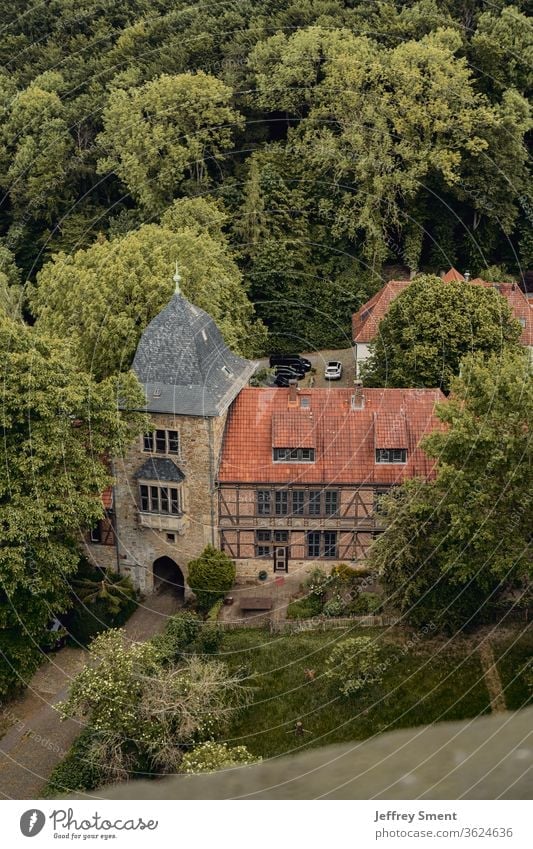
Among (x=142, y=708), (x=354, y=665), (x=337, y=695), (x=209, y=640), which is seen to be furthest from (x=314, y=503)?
(x=142, y=708)

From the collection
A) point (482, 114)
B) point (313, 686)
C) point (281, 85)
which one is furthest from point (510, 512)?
point (281, 85)

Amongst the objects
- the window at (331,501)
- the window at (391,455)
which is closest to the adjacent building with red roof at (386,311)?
the window at (391,455)

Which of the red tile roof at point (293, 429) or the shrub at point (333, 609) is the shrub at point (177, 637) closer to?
the shrub at point (333, 609)

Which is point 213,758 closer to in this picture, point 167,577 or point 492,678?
point 492,678

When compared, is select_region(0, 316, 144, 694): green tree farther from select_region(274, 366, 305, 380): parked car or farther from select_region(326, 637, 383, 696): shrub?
select_region(274, 366, 305, 380): parked car

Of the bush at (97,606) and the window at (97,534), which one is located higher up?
the window at (97,534)
